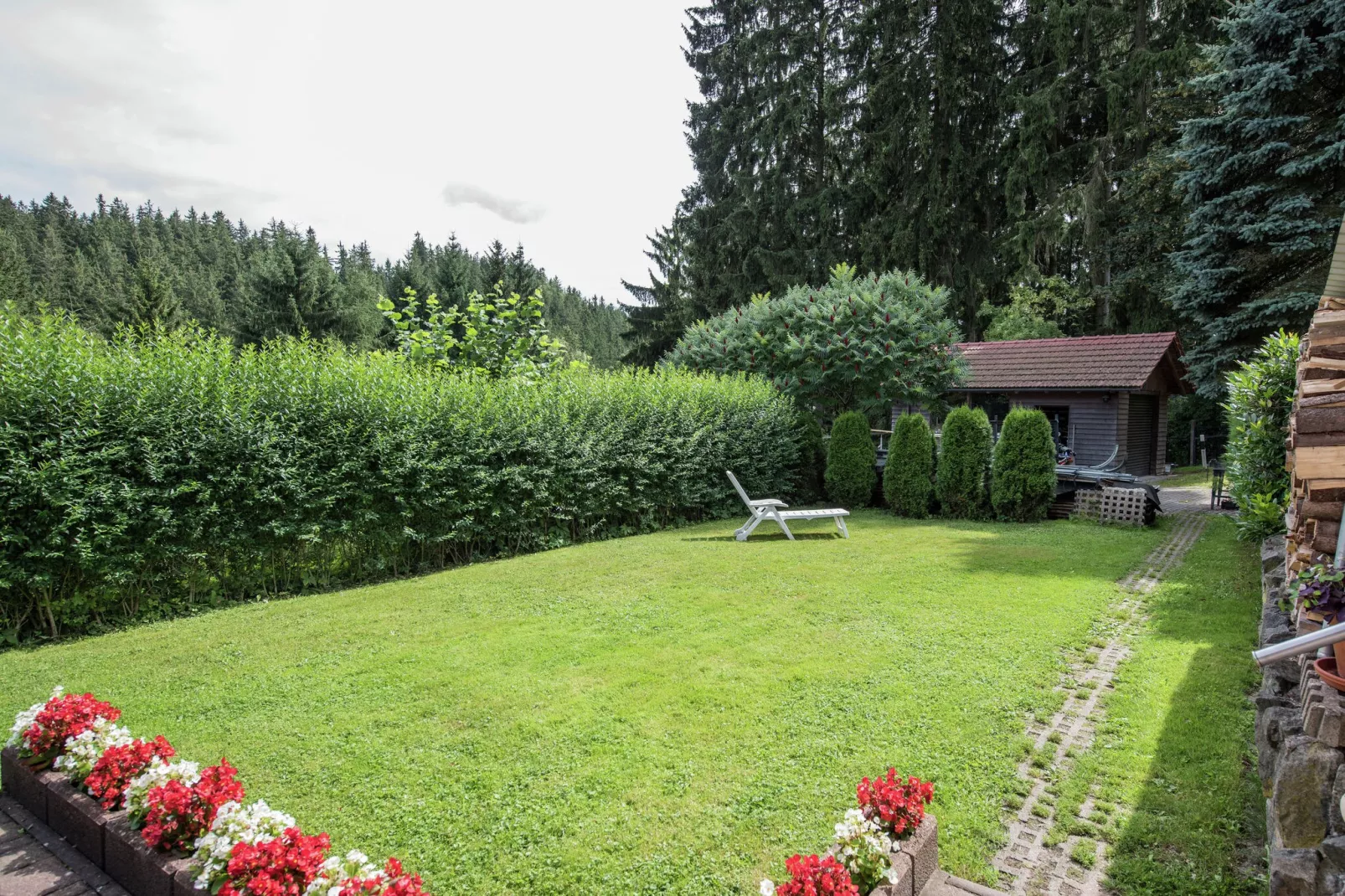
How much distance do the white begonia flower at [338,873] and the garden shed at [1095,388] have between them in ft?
55.9

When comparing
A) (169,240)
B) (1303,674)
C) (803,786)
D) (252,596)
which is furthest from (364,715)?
(169,240)

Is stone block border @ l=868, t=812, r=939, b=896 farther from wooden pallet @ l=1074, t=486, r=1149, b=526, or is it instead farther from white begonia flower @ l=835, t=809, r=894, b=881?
wooden pallet @ l=1074, t=486, r=1149, b=526

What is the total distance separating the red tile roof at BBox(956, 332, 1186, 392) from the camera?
1680cm

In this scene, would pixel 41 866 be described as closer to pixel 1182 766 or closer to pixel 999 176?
pixel 1182 766

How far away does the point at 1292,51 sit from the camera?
1181 cm

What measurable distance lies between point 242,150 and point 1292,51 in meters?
17.1

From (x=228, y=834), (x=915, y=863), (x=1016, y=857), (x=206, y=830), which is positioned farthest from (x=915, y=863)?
(x=206, y=830)

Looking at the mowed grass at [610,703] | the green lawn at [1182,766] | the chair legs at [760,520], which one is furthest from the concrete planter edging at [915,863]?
the chair legs at [760,520]

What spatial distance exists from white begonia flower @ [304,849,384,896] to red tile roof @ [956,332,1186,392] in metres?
15.9

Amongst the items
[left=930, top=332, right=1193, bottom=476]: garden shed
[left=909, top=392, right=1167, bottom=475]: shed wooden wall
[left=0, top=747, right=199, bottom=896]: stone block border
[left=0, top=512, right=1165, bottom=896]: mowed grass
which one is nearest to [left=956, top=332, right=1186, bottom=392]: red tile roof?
[left=930, top=332, right=1193, bottom=476]: garden shed

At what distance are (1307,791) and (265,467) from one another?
326 inches

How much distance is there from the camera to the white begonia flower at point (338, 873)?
224cm

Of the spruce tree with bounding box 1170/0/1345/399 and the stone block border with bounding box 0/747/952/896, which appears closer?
the stone block border with bounding box 0/747/952/896

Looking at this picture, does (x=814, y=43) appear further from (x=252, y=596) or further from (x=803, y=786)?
(x=803, y=786)
